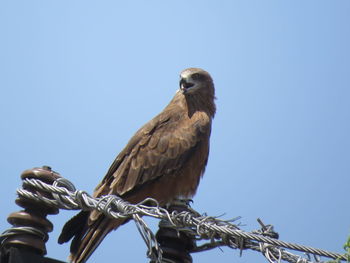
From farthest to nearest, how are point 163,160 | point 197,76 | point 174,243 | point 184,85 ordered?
point 197,76 < point 184,85 < point 163,160 < point 174,243

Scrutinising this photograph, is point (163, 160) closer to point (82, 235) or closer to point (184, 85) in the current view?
point (184, 85)

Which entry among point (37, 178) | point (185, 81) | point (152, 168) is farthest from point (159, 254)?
point (185, 81)

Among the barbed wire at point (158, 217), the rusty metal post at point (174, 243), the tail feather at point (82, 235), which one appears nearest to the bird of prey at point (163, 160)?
the tail feather at point (82, 235)

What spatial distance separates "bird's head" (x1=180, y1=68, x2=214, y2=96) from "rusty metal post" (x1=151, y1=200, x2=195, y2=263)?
10.8 feet

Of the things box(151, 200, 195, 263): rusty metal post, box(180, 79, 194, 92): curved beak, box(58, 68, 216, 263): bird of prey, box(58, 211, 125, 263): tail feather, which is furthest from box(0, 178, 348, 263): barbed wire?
box(180, 79, 194, 92): curved beak

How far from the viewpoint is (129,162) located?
5.75m

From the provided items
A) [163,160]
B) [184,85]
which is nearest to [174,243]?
[163,160]

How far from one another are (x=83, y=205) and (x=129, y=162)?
251 centimetres

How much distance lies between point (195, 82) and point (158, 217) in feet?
12.3

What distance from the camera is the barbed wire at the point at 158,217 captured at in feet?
Answer: 9.84

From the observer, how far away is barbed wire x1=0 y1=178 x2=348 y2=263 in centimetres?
300

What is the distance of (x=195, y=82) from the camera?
22.3ft

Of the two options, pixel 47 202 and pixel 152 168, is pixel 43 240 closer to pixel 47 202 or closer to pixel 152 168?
pixel 47 202

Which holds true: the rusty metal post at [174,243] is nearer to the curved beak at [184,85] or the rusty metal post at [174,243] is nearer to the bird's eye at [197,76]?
the curved beak at [184,85]
